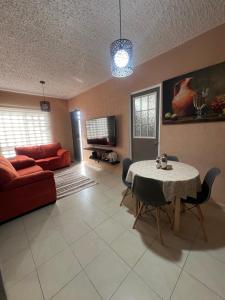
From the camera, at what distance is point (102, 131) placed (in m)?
4.06

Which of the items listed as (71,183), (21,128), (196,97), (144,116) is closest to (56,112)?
(21,128)

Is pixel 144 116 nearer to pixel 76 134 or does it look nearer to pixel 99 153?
pixel 99 153

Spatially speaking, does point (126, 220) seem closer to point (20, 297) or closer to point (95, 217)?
point (95, 217)

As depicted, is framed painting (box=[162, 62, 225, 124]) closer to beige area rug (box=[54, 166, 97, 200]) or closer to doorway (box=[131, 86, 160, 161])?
doorway (box=[131, 86, 160, 161])

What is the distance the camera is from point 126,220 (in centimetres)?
195

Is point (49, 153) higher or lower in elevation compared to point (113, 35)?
lower

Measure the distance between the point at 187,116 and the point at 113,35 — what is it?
1.76 meters

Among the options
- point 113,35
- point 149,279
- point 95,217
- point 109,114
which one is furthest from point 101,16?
point 149,279

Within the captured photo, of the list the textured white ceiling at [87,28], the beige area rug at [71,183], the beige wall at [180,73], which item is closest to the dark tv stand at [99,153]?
the beige area rug at [71,183]

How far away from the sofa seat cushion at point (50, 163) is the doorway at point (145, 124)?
2705 mm

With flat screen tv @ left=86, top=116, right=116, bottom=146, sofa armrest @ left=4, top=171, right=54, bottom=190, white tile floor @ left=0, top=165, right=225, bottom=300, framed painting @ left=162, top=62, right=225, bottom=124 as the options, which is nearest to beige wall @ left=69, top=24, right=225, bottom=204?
framed painting @ left=162, top=62, right=225, bottom=124

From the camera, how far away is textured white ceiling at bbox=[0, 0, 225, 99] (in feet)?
5.13

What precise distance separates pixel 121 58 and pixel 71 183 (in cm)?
286

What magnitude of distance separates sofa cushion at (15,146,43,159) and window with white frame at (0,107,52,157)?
1.08ft
